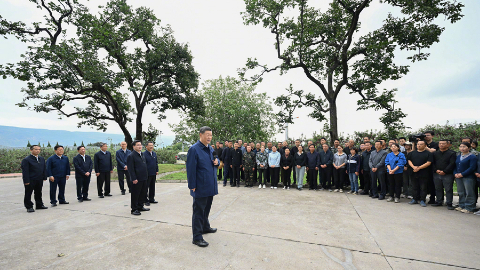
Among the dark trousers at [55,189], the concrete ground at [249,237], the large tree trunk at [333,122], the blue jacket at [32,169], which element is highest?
the large tree trunk at [333,122]

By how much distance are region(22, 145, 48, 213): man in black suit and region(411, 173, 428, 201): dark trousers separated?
35.6ft

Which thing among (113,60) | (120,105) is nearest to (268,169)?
(120,105)

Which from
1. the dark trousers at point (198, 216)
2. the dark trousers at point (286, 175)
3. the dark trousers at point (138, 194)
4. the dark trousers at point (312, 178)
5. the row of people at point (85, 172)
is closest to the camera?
the dark trousers at point (198, 216)

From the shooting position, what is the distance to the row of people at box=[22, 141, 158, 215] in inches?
224

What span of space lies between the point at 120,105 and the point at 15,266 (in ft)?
40.6

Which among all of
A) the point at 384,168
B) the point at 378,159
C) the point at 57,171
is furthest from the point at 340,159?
the point at 57,171

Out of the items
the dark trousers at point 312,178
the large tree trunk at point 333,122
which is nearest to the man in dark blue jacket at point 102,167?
the dark trousers at point 312,178

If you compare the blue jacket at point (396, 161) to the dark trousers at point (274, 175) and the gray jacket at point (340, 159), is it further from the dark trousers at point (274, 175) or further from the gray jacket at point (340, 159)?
the dark trousers at point (274, 175)

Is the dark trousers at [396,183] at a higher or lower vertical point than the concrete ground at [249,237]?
higher

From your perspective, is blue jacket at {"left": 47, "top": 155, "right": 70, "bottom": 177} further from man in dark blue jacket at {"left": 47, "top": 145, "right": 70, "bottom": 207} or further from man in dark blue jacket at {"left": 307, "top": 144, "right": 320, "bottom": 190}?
man in dark blue jacket at {"left": 307, "top": 144, "right": 320, "bottom": 190}

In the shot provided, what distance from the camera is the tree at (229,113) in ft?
65.5

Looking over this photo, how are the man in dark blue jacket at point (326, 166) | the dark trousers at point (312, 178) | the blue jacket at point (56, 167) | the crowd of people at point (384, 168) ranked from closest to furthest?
the crowd of people at point (384, 168), the blue jacket at point (56, 167), the man in dark blue jacket at point (326, 166), the dark trousers at point (312, 178)

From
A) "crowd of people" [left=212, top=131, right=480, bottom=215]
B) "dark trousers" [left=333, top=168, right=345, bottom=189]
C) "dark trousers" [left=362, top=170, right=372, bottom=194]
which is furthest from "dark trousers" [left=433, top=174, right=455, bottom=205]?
"dark trousers" [left=333, top=168, right=345, bottom=189]

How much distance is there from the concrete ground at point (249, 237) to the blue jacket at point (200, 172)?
87cm
